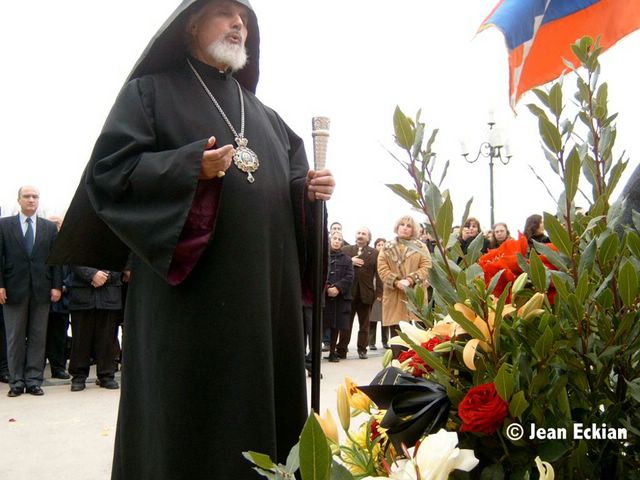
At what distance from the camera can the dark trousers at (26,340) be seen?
677 cm

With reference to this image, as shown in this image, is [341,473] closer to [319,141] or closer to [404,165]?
[404,165]

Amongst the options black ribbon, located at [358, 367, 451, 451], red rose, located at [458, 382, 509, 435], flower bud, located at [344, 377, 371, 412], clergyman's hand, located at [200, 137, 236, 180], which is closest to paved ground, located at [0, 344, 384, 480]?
clergyman's hand, located at [200, 137, 236, 180]

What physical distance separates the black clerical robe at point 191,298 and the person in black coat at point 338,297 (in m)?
6.64

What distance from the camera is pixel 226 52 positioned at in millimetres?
2627

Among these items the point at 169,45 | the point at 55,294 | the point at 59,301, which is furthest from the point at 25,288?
the point at 169,45

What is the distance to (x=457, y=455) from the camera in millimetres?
737

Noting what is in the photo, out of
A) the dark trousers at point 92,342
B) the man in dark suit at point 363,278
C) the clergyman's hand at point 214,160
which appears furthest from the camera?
the man in dark suit at point 363,278

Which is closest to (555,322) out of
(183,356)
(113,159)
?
(183,356)

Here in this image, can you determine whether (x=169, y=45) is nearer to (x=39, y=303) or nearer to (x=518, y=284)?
(x=518, y=284)

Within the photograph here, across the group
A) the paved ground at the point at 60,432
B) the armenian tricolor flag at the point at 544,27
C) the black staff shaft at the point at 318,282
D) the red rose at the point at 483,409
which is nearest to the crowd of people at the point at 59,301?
the paved ground at the point at 60,432

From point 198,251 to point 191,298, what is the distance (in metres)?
0.17

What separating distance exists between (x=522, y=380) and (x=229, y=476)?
165 cm

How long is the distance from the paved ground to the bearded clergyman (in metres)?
2.07

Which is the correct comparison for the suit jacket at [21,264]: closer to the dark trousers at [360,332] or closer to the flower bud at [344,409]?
the dark trousers at [360,332]
